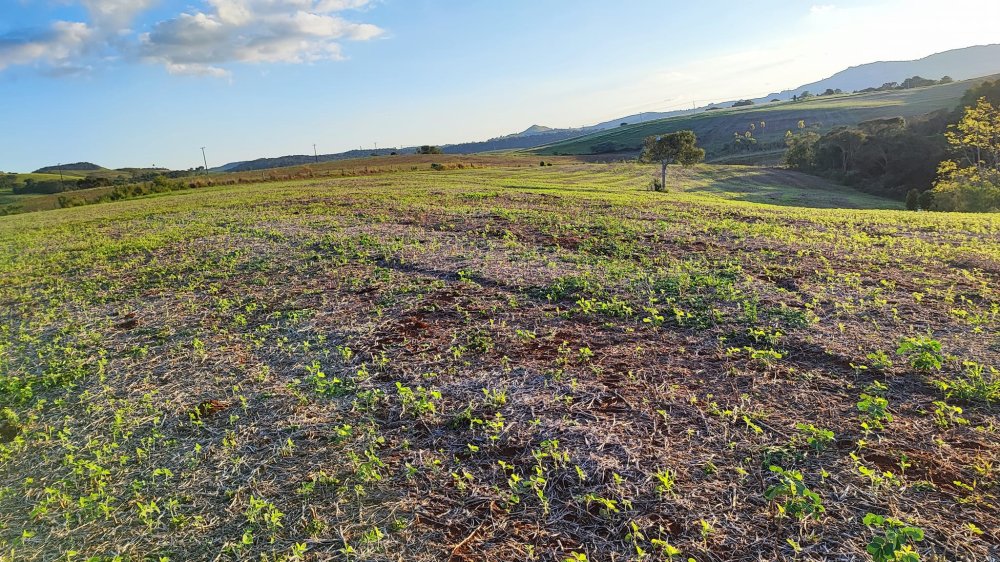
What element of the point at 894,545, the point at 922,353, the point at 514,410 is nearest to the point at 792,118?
the point at 922,353

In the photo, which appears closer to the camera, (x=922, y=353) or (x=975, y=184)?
(x=922, y=353)

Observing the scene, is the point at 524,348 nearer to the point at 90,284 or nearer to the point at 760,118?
the point at 90,284

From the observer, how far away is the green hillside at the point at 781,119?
121 meters

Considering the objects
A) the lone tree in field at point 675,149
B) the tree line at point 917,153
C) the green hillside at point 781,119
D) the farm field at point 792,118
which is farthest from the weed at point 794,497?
the farm field at point 792,118

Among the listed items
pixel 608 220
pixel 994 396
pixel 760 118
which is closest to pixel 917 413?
pixel 994 396

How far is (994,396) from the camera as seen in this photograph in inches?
226

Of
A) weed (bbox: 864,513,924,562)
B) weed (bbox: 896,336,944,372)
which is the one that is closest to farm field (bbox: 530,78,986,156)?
weed (bbox: 896,336,944,372)

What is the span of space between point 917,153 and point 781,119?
102646 mm

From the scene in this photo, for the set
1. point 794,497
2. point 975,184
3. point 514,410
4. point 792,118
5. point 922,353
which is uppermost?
point 792,118

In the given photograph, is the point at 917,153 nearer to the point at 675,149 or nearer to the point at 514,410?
the point at 675,149

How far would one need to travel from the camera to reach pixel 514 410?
5.96 m

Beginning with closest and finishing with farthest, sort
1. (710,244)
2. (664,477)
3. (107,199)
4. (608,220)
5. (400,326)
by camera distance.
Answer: (664,477) → (400,326) → (710,244) → (608,220) → (107,199)

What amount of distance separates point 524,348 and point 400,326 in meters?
2.52

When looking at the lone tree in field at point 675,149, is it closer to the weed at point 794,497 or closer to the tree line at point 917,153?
the tree line at point 917,153
